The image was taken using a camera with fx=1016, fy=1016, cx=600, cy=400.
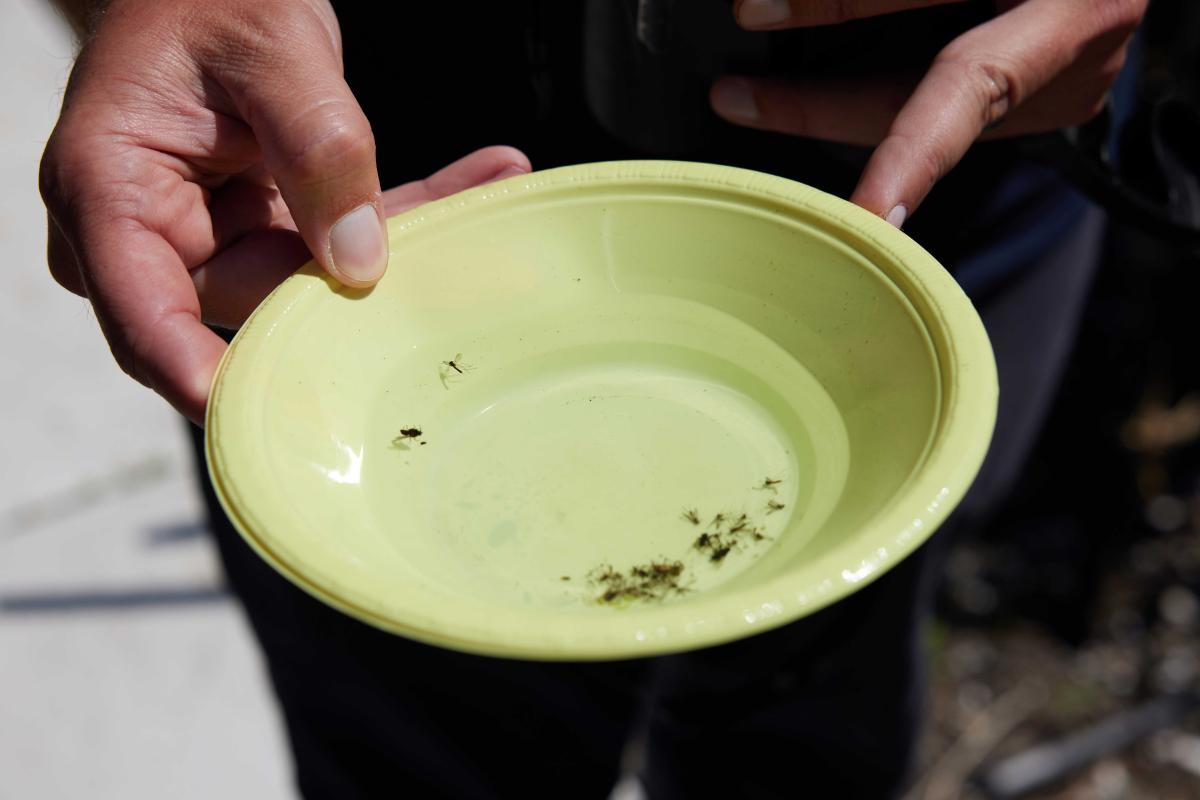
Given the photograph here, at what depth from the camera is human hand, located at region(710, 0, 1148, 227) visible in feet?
4.73

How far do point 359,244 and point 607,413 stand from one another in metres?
0.44

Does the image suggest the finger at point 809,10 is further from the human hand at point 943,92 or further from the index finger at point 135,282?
the index finger at point 135,282

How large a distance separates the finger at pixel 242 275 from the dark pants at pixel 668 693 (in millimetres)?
464

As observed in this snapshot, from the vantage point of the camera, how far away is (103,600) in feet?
9.57

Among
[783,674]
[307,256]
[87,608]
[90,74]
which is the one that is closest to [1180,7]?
[783,674]

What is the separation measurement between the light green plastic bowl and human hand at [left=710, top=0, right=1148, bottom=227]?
0.13 metres

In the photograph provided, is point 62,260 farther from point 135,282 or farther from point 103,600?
point 103,600

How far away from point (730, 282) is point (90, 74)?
0.99 m

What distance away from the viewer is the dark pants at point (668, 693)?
206 centimetres

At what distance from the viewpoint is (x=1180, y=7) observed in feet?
10.2

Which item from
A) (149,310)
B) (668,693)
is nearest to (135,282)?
(149,310)

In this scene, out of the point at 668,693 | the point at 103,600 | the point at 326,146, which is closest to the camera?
the point at 326,146

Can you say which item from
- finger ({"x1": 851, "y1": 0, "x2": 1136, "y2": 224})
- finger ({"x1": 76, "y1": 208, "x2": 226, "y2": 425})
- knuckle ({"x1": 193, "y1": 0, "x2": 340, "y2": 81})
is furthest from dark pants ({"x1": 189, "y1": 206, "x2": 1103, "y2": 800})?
knuckle ({"x1": 193, "y1": 0, "x2": 340, "y2": 81})

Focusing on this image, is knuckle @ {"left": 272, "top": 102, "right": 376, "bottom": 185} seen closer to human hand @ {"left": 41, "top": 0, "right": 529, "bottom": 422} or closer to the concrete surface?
human hand @ {"left": 41, "top": 0, "right": 529, "bottom": 422}
